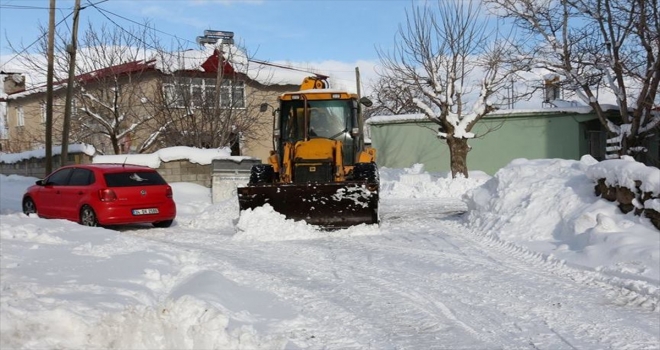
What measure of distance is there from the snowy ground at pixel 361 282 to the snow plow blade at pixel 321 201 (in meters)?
0.30

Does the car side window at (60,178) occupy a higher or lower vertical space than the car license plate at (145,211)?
higher

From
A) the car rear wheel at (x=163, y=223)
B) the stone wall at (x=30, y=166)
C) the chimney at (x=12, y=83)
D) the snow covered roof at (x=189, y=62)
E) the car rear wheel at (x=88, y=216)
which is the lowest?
the car rear wheel at (x=163, y=223)

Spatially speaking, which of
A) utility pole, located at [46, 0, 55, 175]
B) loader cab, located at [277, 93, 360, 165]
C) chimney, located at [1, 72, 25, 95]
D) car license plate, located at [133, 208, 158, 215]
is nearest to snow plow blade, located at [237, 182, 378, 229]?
loader cab, located at [277, 93, 360, 165]

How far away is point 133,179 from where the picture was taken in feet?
44.6

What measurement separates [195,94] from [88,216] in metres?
11.2

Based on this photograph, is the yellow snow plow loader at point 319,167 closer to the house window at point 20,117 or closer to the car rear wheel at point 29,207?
the car rear wheel at point 29,207

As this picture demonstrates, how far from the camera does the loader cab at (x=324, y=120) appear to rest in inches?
522

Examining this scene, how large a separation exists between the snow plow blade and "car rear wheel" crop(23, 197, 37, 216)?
19.5 ft

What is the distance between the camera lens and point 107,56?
86.5 feet

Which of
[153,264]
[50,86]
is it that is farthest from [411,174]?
[153,264]

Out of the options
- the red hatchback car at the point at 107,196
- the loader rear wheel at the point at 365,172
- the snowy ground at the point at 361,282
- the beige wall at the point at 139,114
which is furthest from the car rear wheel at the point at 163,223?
the beige wall at the point at 139,114

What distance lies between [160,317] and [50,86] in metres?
17.1

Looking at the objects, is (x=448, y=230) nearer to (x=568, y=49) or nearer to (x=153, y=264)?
(x=153, y=264)

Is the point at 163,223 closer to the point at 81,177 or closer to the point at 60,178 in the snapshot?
the point at 81,177
